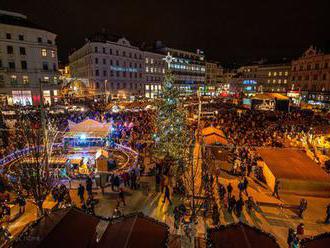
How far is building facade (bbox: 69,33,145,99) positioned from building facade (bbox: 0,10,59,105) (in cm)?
917

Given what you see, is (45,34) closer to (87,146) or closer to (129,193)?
(87,146)

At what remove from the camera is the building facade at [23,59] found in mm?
37975

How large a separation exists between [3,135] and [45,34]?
31.7m

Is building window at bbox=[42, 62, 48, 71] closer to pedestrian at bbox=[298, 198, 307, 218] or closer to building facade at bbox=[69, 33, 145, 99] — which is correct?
building facade at bbox=[69, 33, 145, 99]

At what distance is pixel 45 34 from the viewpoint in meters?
42.0

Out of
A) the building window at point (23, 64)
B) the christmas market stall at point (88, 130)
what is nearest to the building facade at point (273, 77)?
the christmas market stall at point (88, 130)

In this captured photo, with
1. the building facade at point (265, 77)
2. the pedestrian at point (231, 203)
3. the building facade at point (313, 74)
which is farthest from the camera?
the building facade at point (265, 77)

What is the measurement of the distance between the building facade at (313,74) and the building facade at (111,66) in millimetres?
42259

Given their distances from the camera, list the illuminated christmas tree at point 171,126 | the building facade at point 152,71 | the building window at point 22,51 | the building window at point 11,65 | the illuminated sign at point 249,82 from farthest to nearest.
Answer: the illuminated sign at point 249,82
the building facade at point 152,71
the building window at point 22,51
the building window at point 11,65
the illuminated christmas tree at point 171,126

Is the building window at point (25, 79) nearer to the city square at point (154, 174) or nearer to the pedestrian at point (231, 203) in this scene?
the city square at point (154, 174)

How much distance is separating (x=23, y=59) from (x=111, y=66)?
1926 centimetres

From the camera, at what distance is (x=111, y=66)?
5341 centimetres

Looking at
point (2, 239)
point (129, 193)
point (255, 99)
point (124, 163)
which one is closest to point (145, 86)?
point (255, 99)

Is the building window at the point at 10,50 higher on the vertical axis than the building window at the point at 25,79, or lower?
higher
